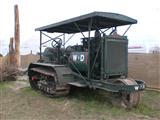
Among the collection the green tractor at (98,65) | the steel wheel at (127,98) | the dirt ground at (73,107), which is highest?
the green tractor at (98,65)

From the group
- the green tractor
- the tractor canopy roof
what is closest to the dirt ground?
the green tractor

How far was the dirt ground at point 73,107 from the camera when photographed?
19.3 feet

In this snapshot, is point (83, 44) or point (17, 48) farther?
point (17, 48)

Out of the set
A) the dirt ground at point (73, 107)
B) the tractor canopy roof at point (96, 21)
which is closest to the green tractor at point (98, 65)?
the tractor canopy roof at point (96, 21)

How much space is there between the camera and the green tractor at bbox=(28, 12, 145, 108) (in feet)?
21.4

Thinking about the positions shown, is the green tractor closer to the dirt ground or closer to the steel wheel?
the steel wheel

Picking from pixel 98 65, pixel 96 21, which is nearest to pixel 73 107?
pixel 98 65

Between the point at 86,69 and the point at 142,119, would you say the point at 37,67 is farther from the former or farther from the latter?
the point at 142,119

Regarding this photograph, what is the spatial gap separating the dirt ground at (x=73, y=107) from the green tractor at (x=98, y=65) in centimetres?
34

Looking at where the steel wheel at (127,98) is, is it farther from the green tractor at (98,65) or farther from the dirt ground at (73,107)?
the dirt ground at (73,107)

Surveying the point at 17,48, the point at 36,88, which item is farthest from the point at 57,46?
the point at 17,48

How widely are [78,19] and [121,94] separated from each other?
2219mm

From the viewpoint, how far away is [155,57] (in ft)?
30.1

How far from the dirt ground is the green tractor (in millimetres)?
342
